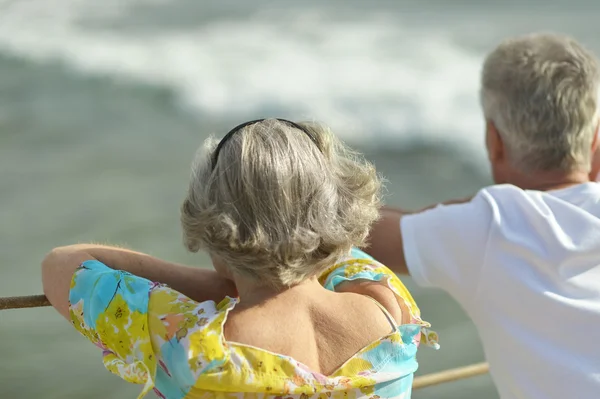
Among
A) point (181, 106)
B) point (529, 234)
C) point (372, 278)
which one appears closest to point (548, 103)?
point (529, 234)

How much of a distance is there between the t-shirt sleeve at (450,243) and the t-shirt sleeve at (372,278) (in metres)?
0.30

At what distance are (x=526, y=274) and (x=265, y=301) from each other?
1.95ft

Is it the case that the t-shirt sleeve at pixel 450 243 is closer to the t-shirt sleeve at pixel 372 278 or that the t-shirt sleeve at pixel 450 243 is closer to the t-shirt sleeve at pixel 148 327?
the t-shirt sleeve at pixel 372 278

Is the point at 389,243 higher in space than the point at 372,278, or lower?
lower

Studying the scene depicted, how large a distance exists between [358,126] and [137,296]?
23.2 feet

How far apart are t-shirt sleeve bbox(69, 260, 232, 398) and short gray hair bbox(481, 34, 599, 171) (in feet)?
2.91

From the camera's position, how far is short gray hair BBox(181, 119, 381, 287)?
1.22 metres

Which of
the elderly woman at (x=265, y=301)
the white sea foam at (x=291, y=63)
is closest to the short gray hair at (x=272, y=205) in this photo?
the elderly woman at (x=265, y=301)

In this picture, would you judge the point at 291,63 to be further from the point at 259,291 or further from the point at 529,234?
the point at 259,291

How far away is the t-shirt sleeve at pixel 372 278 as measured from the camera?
1398 millimetres

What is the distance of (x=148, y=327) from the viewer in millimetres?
1245

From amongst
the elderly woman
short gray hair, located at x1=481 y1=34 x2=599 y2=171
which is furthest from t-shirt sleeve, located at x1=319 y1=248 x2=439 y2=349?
short gray hair, located at x1=481 y1=34 x2=599 y2=171

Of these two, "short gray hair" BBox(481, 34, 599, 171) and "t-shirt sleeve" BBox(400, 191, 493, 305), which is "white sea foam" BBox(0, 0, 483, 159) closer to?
"short gray hair" BBox(481, 34, 599, 171)

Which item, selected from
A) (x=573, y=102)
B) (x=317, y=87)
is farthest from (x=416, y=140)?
(x=573, y=102)
